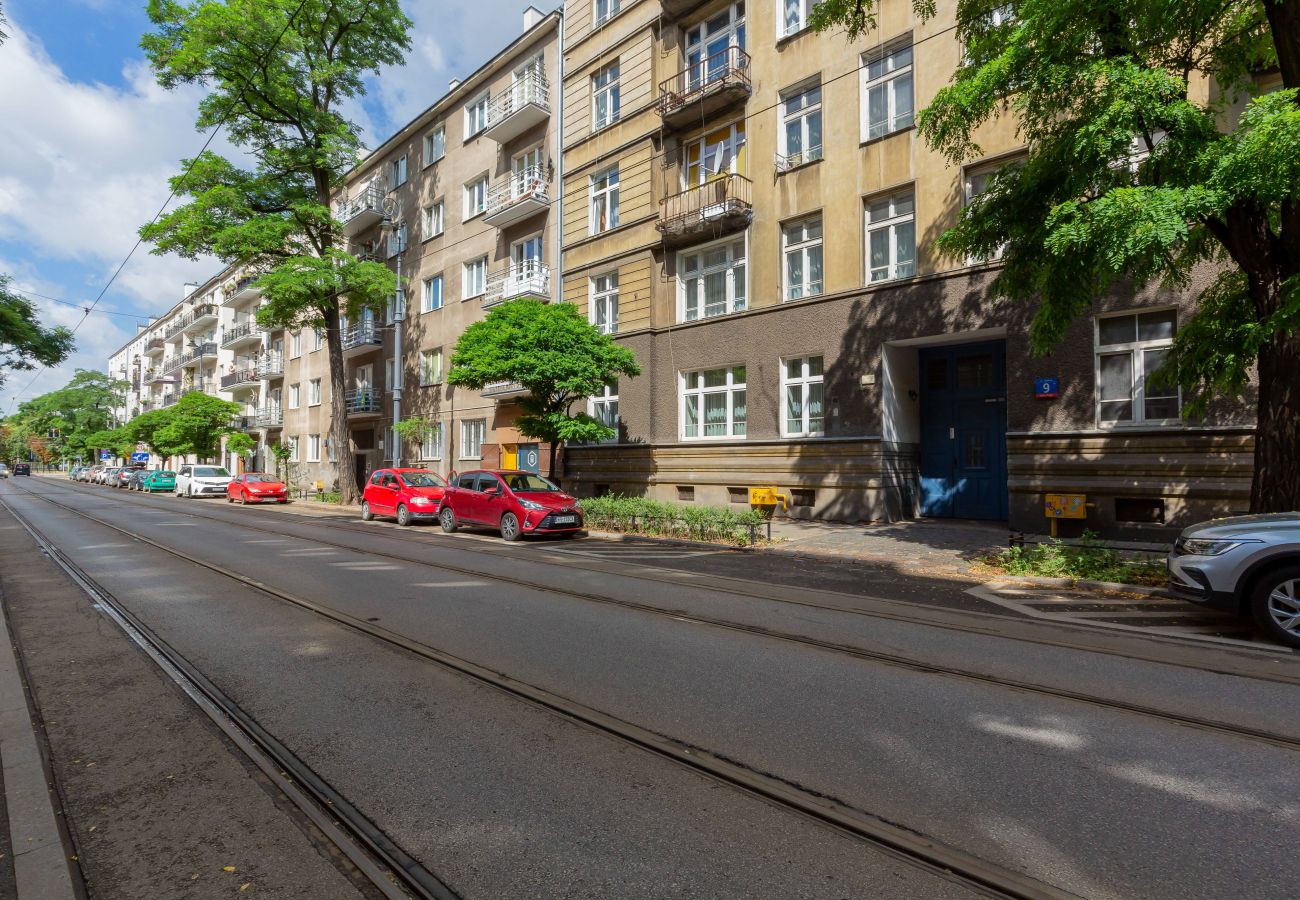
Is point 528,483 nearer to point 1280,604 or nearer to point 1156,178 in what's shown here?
point 1156,178

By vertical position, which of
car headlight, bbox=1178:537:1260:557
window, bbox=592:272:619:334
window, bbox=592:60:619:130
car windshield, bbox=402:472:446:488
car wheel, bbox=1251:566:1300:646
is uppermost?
window, bbox=592:60:619:130

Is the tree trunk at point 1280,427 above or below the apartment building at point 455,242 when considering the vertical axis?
below

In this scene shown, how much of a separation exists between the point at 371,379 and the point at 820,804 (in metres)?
35.3

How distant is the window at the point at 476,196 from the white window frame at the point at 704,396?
13.4 metres

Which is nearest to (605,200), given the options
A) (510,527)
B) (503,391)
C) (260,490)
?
(503,391)

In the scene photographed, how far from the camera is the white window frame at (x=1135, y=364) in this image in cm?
1256

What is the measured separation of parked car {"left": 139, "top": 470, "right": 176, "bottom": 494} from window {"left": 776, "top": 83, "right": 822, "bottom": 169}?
4529 cm

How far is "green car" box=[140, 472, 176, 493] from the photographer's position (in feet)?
148

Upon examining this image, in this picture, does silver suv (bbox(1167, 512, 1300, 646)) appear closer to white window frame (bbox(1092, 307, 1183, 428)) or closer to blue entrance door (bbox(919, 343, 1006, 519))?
white window frame (bbox(1092, 307, 1183, 428))

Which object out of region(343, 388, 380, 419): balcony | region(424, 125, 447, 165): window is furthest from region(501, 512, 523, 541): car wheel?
region(424, 125, 447, 165): window

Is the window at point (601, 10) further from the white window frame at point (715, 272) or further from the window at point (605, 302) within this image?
the white window frame at point (715, 272)

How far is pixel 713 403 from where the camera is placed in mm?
19797

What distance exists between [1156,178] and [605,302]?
16.5 m

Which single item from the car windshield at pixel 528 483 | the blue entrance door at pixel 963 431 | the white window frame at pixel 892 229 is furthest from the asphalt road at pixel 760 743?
the white window frame at pixel 892 229
